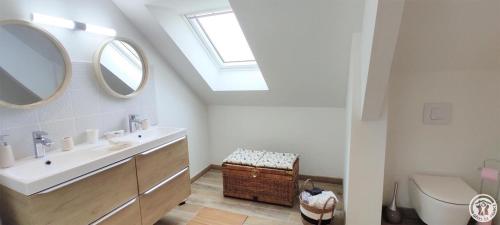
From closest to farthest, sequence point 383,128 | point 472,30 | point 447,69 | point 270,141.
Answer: point 472,30, point 383,128, point 447,69, point 270,141

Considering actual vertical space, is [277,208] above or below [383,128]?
A: below

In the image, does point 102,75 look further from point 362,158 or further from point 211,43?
point 362,158

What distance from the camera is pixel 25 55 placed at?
1.51 meters

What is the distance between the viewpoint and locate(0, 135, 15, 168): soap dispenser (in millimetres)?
1355

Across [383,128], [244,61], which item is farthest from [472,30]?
[244,61]

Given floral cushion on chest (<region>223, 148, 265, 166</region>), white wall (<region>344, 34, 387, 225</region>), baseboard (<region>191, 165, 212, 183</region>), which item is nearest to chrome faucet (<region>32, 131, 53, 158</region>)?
floral cushion on chest (<region>223, 148, 265, 166</region>)

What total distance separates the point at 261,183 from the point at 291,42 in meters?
1.42

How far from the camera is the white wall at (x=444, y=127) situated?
198 centimetres

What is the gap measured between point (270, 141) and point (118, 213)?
6.31 feet

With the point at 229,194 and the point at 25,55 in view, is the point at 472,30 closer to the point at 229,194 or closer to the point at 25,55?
the point at 229,194

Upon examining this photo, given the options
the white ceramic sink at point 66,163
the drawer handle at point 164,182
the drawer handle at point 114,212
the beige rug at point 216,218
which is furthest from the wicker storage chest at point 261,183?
the drawer handle at point 114,212

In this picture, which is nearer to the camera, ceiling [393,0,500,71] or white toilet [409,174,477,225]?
ceiling [393,0,500,71]

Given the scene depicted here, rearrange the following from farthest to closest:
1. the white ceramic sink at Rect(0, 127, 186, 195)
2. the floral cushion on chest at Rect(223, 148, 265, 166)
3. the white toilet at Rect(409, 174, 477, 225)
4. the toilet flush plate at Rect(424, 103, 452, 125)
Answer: the floral cushion on chest at Rect(223, 148, 265, 166), the toilet flush plate at Rect(424, 103, 452, 125), the white toilet at Rect(409, 174, 477, 225), the white ceramic sink at Rect(0, 127, 186, 195)

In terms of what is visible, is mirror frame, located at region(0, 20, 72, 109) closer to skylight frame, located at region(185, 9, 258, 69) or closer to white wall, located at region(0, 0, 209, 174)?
white wall, located at region(0, 0, 209, 174)
